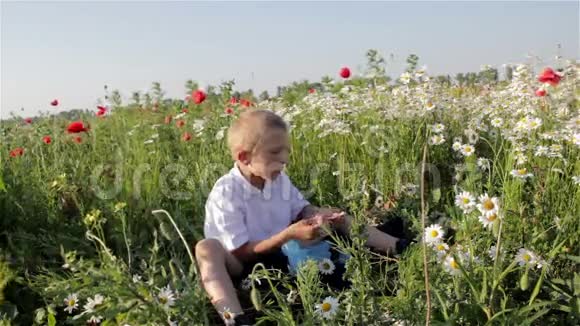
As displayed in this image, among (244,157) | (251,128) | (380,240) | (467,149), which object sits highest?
(251,128)

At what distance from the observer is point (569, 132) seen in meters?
2.87

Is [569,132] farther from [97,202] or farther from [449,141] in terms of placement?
[97,202]

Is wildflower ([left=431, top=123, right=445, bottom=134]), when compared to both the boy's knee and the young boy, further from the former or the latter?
the boy's knee

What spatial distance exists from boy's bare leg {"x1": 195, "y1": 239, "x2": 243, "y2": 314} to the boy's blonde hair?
43cm

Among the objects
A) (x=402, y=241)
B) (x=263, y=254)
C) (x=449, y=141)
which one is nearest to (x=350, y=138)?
(x=449, y=141)

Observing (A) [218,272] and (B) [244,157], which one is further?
(B) [244,157]

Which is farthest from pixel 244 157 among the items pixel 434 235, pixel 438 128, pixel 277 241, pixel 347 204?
pixel 438 128

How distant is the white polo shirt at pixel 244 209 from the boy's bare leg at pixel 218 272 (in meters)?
0.09

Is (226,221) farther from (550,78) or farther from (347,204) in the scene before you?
(550,78)

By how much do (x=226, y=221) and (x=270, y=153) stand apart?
334 millimetres

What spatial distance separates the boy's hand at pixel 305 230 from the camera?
2100 mm

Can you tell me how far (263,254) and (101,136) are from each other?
2516mm

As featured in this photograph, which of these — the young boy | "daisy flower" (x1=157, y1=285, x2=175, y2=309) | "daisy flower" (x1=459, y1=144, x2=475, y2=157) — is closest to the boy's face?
the young boy

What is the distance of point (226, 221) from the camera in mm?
2414
